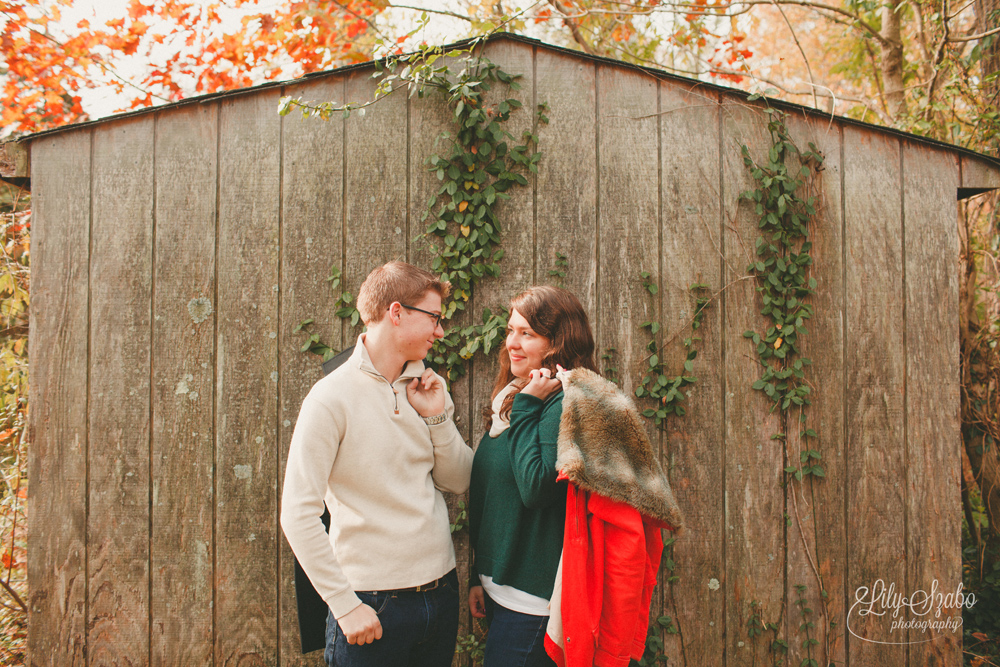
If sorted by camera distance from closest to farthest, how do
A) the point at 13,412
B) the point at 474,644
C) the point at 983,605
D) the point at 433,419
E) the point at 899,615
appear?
the point at 433,419, the point at 474,644, the point at 899,615, the point at 983,605, the point at 13,412

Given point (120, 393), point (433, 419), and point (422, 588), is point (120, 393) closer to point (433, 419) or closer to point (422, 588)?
point (433, 419)

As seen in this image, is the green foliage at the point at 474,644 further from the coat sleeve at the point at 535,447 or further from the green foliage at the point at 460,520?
the coat sleeve at the point at 535,447

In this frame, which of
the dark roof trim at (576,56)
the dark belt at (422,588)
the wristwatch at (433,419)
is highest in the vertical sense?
the dark roof trim at (576,56)

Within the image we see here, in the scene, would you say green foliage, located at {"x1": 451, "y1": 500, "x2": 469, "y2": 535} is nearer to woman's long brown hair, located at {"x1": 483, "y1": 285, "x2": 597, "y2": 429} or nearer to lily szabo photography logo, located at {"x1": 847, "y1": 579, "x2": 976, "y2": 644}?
woman's long brown hair, located at {"x1": 483, "y1": 285, "x2": 597, "y2": 429}

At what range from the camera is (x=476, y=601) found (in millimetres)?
1845

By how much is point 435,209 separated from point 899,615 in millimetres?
2662

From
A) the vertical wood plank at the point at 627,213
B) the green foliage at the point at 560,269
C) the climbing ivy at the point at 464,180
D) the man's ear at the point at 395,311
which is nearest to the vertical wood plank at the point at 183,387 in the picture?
the climbing ivy at the point at 464,180

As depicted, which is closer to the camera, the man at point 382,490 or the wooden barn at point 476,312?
the man at point 382,490

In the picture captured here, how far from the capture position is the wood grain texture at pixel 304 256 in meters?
2.13

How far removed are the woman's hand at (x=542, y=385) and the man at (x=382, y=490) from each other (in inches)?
12.3

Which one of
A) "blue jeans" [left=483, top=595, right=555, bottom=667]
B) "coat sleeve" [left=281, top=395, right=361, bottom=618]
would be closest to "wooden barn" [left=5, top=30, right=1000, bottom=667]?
"blue jeans" [left=483, top=595, right=555, bottom=667]

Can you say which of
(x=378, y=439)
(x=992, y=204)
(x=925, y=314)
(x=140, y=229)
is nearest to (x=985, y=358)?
(x=925, y=314)

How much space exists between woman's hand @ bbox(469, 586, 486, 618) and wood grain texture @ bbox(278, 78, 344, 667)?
80cm

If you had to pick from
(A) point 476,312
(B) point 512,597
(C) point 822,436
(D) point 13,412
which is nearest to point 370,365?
(A) point 476,312
